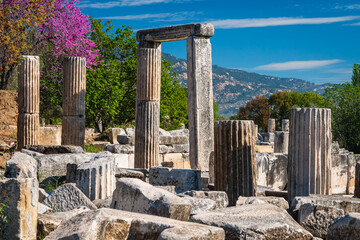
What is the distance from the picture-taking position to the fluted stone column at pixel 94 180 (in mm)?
7574

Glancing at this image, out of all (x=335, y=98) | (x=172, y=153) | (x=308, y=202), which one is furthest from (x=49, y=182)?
(x=335, y=98)

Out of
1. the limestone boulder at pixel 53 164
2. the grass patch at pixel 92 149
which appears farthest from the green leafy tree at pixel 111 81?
the limestone boulder at pixel 53 164

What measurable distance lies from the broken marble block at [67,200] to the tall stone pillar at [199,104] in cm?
568

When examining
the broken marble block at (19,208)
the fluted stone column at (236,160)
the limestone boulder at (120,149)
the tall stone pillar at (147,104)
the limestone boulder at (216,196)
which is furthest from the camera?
the limestone boulder at (120,149)

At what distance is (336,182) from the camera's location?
14.7 m

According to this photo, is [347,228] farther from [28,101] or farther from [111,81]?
[111,81]

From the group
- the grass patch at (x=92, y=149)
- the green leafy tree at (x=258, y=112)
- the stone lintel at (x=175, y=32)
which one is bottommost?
the grass patch at (x=92, y=149)

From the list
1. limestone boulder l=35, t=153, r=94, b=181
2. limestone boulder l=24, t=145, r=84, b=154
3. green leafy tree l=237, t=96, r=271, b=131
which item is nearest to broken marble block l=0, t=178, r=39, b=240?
limestone boulder l=35, t=153, r=94, b=181

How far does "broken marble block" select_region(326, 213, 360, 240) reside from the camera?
16.6 ft

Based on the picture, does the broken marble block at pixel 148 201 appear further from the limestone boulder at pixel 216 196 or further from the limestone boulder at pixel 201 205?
the limestone boulder at pixel 216 196

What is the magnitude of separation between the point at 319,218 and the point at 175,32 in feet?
23.8

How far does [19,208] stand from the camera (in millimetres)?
4895

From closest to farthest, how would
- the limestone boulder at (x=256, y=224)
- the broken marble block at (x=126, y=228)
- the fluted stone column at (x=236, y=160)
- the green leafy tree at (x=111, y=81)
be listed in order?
the broken marble block at (x=126, y=228), the limestone boulder at (x=256, y=224), the fluted stone column at (x=236, y=160), the green leafy tree at (x=111, y=81)

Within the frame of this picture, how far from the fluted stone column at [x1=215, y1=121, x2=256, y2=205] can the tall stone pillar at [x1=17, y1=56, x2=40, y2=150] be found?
23.2 ft
